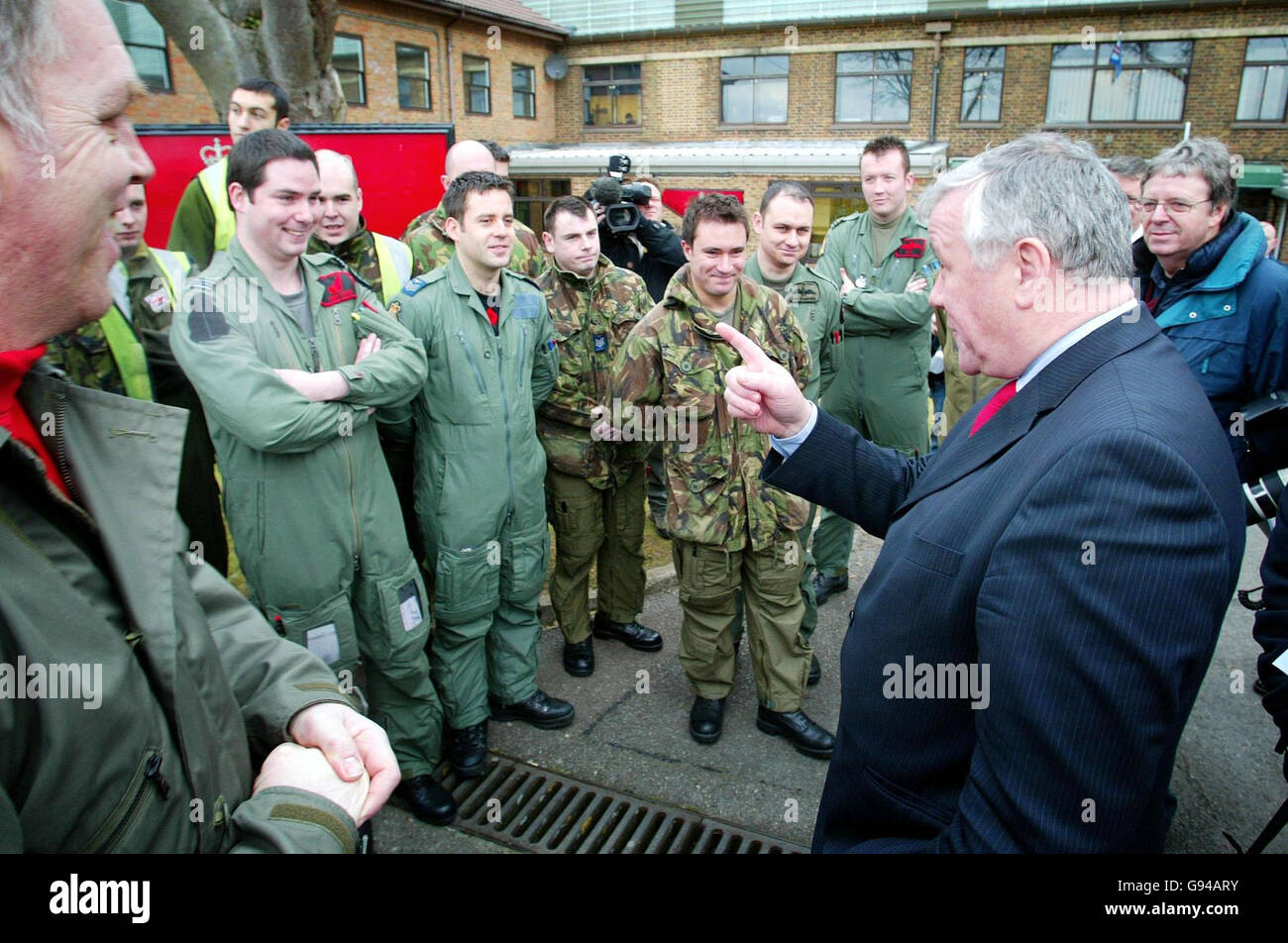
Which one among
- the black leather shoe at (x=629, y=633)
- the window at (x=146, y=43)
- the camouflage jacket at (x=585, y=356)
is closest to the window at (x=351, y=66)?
the window at (x=146, y=43)

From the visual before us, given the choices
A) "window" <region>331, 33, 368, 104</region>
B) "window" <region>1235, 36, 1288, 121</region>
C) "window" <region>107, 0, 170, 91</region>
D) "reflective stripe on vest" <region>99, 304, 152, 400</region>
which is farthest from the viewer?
"window" <region>331, 33, 368, 104</region>

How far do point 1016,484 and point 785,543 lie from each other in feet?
7.40

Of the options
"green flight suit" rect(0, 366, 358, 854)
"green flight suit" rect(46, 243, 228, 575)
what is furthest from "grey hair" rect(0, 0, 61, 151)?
"green flight suit" rect(46, 243, 228, 575)

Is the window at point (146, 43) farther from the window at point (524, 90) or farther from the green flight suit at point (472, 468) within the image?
the green flight suit at point (472, 468)

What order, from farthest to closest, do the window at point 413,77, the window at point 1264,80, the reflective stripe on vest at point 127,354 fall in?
1. the window at point 413,77
2. the window at point 1264,80
3. the reflective stripe on vest at point 127,354

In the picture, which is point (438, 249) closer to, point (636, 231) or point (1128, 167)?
point (636, 231)

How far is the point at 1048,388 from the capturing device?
1552 millimetres

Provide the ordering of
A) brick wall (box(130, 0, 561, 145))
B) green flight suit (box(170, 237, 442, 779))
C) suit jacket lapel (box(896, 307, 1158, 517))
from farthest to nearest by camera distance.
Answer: brick wall (box(130, 0, 561, 145))
green flight suit (box(170, 237, 442, 779))
suit jacket lapel (box(896, 307, 1158, 517))

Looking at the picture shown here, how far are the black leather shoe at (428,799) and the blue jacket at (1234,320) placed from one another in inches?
150

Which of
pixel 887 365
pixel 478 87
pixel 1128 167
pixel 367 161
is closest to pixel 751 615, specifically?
pixel 887 365

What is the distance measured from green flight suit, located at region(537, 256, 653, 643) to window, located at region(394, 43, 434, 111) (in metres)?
19.0

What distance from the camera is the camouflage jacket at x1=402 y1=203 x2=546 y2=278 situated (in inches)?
189

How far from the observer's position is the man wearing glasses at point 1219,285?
3.74 metres

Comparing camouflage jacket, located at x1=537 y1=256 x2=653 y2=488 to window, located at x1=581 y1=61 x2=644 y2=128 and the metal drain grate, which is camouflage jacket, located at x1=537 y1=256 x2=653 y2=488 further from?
window, located at x1=581 y1=61 x2=644 y2=128
